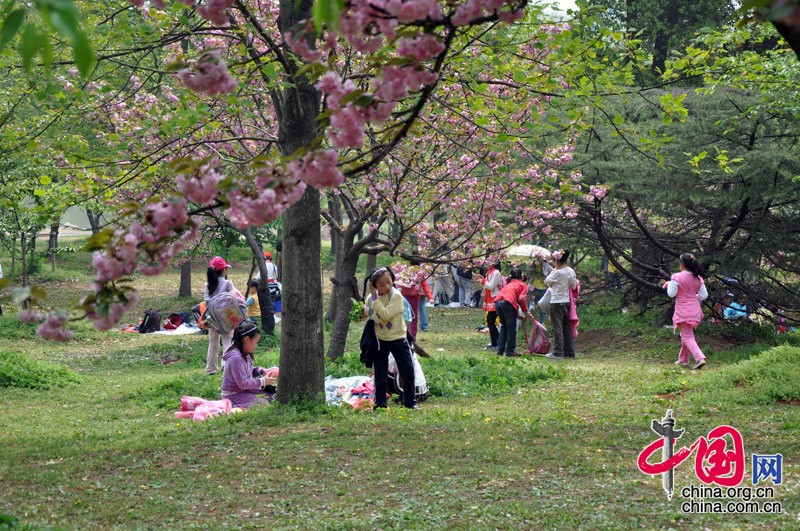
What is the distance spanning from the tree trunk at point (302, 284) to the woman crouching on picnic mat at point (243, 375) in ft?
2.27

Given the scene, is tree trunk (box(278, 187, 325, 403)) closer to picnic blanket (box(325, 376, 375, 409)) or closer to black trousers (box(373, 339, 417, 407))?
black trousers (box(373, 339, 417, 407))

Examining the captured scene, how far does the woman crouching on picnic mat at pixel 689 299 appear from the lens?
498 inches

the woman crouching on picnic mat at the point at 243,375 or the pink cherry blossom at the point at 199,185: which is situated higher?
the pink cherry blossom at the point at 199,185

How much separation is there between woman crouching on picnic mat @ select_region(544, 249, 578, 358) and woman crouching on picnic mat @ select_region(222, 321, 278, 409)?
6369 millimetres

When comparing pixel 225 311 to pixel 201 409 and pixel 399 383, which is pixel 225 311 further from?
pixel 399 383

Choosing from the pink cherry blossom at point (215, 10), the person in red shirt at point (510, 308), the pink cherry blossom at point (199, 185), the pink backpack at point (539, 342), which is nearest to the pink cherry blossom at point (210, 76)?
the pink cherry blossom at point (215, 10)

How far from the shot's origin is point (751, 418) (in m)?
8.11

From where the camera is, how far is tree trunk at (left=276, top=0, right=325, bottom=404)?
815 centimetres

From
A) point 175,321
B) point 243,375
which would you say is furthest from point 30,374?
point 175,321

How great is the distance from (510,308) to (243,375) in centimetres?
678

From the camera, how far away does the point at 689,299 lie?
12.7 meters

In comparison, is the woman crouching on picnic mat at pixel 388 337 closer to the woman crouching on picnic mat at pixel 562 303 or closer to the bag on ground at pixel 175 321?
the woman crouching on picnic mat at pixel 562 303

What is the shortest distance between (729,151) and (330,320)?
867cm

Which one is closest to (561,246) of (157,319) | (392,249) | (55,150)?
(392,249)
